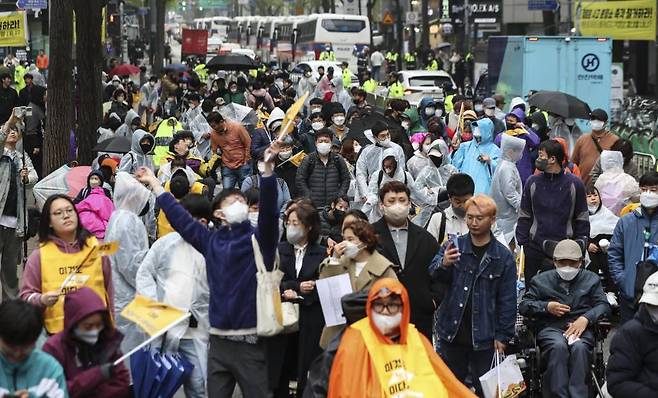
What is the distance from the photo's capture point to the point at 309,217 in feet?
30.0

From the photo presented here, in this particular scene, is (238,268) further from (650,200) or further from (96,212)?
(650,200)

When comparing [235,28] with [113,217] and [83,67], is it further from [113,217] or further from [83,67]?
[113,217]

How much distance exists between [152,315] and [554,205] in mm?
5068

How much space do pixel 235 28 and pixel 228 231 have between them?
310ft

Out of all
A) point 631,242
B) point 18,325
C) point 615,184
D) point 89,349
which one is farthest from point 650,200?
point 18,325

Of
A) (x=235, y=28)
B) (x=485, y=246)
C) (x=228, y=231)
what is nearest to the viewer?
(x=228, y=231)

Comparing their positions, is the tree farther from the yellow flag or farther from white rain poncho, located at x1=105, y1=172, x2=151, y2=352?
the yellow flag

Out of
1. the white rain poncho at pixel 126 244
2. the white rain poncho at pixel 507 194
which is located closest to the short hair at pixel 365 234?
the white rain poncho at pixel 126 244

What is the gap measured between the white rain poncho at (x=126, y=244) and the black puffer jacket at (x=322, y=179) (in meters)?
4.35

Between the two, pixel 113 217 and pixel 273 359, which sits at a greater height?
pixel 113 217

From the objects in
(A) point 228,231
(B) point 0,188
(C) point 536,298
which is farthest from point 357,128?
(A) point 228,231

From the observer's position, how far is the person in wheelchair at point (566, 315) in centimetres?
943

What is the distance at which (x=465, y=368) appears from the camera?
30.2 ft

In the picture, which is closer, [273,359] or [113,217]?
[273,359]
